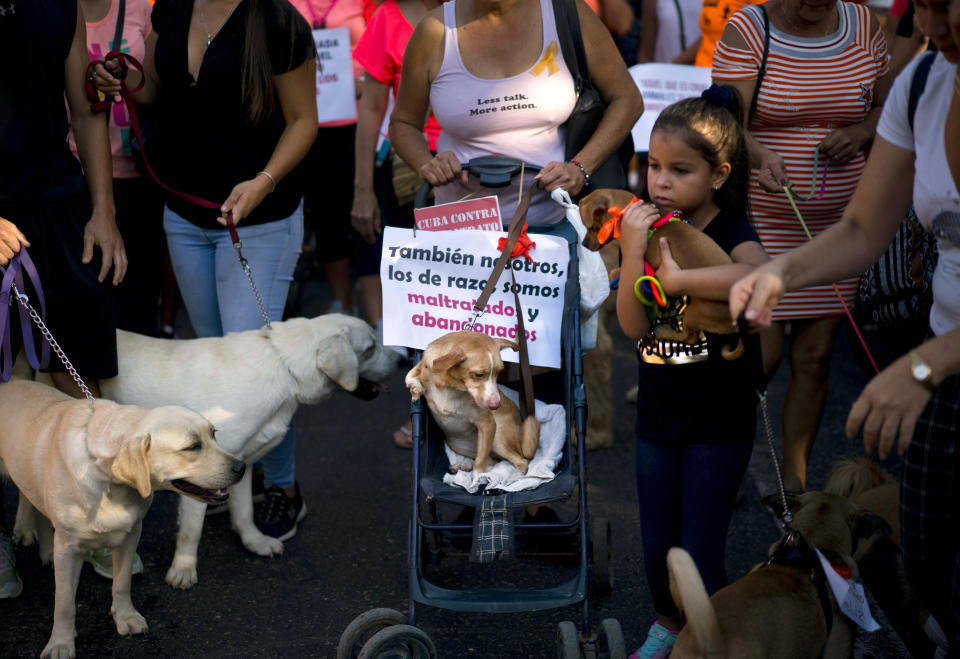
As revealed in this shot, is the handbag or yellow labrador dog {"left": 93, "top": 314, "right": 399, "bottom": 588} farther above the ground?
the handbag

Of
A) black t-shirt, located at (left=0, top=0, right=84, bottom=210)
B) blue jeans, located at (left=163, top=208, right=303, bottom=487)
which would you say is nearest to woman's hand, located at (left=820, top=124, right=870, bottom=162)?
blue jeans, located at (left=163, top=208, right=303, bottom=487)

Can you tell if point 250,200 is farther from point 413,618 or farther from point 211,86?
point 413,618

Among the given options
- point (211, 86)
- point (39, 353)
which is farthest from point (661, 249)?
point (39, 353)

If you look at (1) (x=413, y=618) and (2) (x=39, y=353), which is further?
(2) (x=39, y=353)

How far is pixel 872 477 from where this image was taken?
3600 millimetres

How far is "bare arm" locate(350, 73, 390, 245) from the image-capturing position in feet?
16.9

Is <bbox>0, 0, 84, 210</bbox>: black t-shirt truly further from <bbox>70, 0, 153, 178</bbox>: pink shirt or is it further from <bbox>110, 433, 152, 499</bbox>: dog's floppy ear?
<bbox>70, 0, 153, 178</bbox>: pink shirt

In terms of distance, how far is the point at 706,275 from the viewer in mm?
2498

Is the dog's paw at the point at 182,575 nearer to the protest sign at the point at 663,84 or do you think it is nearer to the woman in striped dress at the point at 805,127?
the woman in striped dress at the point at 805,127

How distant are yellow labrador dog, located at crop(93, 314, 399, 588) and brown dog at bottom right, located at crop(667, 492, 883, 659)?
74.8 inches

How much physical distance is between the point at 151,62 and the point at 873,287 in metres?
3.08

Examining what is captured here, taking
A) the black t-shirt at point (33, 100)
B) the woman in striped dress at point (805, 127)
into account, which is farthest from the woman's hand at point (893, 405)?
the black t-shirt at point (33, 100)

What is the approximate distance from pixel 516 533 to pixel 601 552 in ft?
1.71

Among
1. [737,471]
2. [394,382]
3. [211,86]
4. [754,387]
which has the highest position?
[211,86]
